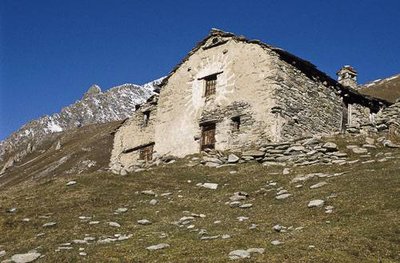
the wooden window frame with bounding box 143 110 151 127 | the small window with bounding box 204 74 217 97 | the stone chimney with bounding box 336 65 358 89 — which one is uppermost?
the stone chimney with bounding box 336 65 358 89

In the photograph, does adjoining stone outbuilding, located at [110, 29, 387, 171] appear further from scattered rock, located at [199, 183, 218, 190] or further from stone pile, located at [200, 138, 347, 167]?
scattered rock, located at [199, 183, 218, 190]

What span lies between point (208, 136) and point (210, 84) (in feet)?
11.5

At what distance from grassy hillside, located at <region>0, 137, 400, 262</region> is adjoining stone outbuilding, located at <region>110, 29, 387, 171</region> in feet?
20.7

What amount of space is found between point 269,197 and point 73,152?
88.3 metres

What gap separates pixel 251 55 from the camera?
29.0 m

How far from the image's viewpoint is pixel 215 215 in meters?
14.7

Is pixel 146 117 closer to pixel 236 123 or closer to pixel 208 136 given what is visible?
pixel 208 136

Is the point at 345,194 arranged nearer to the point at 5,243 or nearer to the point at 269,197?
the point at 269,197

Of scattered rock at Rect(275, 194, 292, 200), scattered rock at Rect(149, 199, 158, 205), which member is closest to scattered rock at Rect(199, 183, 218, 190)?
scattered rock at Rect(149, 199, 158, 205)

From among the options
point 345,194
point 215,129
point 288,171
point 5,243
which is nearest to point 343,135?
point 288,171

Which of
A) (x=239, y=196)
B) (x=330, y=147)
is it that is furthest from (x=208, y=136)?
(x=239, y=196)

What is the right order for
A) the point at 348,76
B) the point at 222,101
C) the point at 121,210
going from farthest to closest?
the point at 348,76 → the point at 222,101 → the point at 121,210

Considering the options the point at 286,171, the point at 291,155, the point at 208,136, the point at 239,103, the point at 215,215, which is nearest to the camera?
the point at 215,215

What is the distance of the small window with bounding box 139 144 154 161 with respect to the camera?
110 feet
